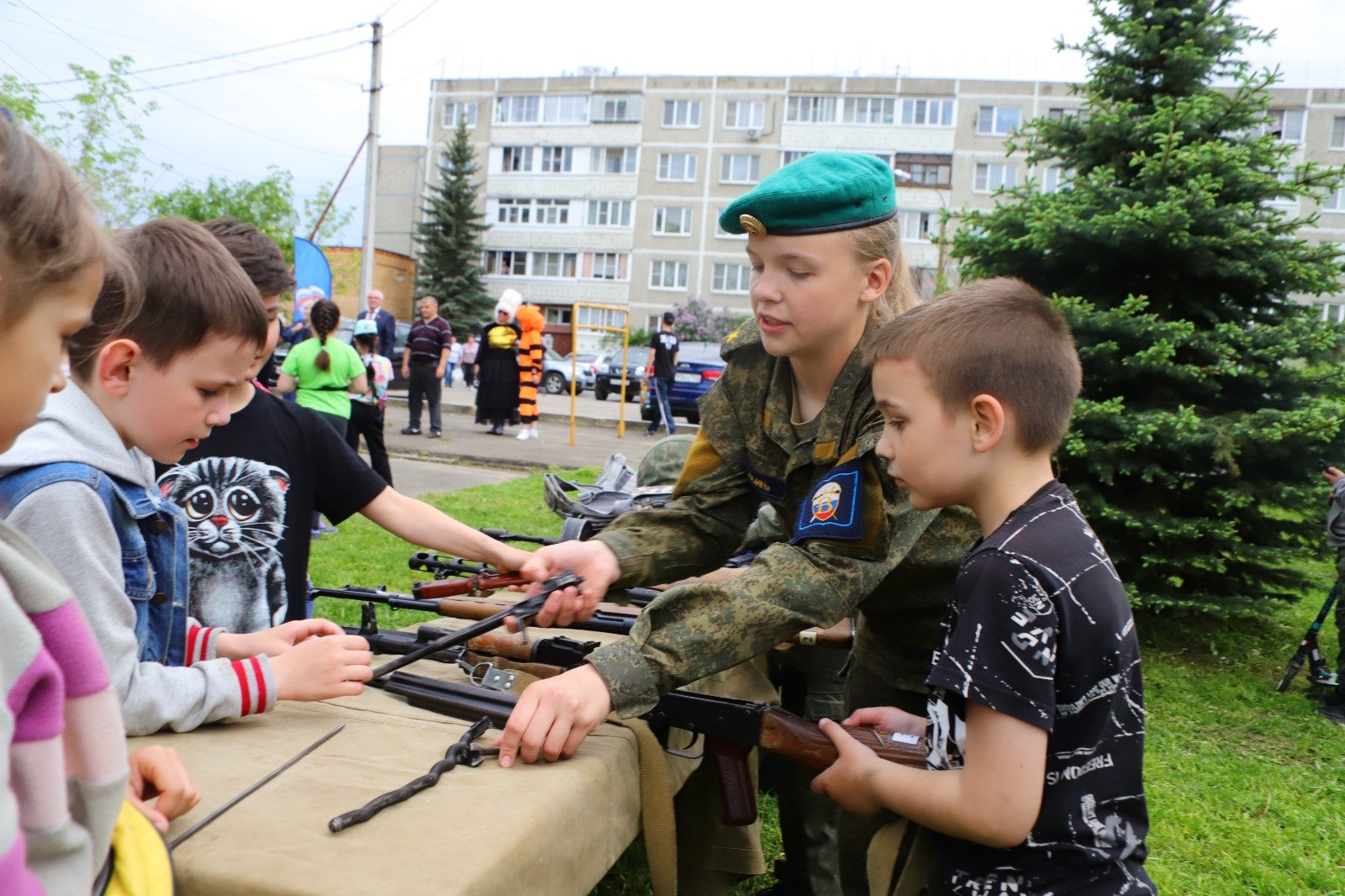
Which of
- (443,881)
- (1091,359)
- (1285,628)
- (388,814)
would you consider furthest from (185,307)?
(1285,628)

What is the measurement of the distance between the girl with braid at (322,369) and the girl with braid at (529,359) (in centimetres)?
723

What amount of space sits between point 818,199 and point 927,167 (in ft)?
180

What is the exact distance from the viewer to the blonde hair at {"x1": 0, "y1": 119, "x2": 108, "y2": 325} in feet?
3.17

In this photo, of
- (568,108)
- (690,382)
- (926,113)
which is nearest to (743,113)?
(926,113)

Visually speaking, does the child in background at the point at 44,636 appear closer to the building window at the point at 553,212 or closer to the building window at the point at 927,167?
the building window at the point at 927,167

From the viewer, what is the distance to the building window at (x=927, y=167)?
175 ft

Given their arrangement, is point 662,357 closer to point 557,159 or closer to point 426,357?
point 426,357

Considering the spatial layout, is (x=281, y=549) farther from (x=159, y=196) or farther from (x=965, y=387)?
(x=159, y=196)

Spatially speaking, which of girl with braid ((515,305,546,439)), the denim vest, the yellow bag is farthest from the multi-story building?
the yellow bag

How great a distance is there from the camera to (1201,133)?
6539 millimetres

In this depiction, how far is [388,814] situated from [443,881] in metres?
0.23

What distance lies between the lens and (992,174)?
53.2 meters

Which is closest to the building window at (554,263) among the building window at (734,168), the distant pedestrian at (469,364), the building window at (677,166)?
the building window at (677,166)

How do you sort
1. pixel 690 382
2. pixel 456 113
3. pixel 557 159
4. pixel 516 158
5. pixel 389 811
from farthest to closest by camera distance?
pixel 456 113, pixel 516 158, pixel 557 159, pixel 690 382, pixel 389 811
